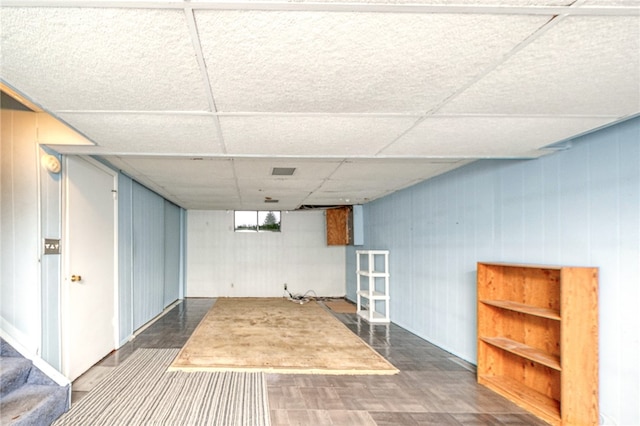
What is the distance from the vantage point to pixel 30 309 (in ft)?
9.43

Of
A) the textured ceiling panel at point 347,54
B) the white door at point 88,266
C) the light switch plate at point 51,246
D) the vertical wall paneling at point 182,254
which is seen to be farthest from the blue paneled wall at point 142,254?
the textured ceiling panel at point 347,54

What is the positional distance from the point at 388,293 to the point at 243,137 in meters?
4.60

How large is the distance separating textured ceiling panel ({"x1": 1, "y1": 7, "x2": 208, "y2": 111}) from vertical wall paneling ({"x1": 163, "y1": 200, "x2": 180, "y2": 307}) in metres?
5.72

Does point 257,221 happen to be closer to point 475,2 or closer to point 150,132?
point 150,132

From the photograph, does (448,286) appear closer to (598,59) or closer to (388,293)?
(388,293)

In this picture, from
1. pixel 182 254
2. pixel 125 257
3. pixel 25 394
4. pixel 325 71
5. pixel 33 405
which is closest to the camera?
pixel 325 71

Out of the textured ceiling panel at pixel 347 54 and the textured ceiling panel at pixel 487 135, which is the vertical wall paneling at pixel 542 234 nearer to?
the textured ceiling panel at pixel 487 135

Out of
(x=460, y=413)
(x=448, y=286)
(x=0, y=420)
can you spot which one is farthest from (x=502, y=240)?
(x=0, y=420)

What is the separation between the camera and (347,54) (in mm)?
1494

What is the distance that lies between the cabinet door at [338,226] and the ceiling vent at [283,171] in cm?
437

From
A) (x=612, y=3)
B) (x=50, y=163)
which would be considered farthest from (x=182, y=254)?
(x=612, y=3)

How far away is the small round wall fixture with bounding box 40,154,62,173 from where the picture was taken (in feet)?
9.89

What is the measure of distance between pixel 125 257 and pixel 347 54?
4.36m

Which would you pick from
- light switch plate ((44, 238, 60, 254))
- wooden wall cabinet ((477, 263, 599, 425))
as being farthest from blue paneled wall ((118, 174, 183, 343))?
wooden wall cabinet ((477, 263, 599, 425))
